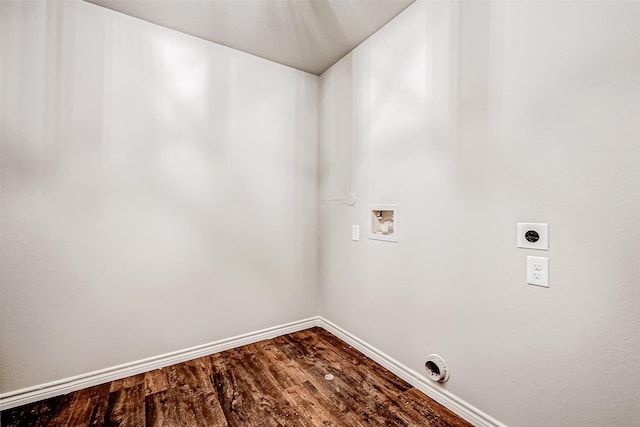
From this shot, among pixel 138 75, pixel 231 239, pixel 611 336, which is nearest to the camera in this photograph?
pixel 611 336

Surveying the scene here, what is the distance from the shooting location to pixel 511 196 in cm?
134

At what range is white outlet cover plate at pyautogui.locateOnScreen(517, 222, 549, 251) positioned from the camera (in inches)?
48.2

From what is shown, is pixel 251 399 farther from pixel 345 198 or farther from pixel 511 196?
pixel 511 196

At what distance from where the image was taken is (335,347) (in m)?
2.34

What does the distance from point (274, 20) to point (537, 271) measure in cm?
224

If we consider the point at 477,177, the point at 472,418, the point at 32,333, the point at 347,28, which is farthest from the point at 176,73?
the point at 472,418

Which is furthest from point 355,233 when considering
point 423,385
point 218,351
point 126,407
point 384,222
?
point 126,407

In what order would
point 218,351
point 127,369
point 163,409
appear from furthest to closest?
point 218,351, point 127,369, point 163,409

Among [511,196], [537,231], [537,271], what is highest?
[511,196]

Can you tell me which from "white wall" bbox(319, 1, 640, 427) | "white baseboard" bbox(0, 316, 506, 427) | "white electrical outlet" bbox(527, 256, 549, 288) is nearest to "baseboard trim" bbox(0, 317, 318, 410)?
"white baseboard" bbox(0, 316, 506, 427)

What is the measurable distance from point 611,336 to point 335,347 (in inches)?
68.7

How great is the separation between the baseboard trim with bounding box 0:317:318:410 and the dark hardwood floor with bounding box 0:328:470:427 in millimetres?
39

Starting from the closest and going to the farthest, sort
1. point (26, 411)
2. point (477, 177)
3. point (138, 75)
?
point (477, 177)
point (26, 411)
point (138, 75)

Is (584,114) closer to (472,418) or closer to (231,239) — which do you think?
(472,418)
